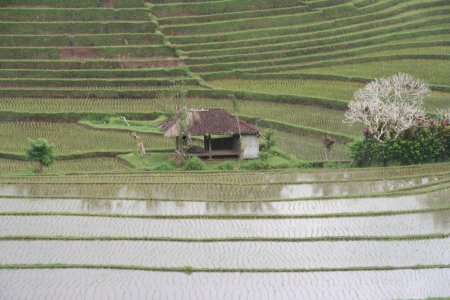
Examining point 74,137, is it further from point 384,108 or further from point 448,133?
point 448,133

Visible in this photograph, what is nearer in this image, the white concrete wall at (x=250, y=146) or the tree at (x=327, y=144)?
the tree at (x=327, y=144)

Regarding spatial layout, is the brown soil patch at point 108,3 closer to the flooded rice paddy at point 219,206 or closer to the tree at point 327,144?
the tree at point 327,144

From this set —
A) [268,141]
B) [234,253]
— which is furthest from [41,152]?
[234,253]

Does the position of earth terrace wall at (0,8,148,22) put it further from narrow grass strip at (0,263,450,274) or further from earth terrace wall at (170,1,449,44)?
narrow grass strip at (0,263,450,274)

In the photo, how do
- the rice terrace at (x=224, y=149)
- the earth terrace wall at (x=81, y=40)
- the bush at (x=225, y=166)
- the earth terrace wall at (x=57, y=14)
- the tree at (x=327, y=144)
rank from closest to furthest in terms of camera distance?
the rice terrace at (x=224, y=149), the bush at (x=225, y=166), the tree at (x=327, y=144), the earth terrace wall at (x=81, y=40), the earth terrace wall at (x=57, y=14)

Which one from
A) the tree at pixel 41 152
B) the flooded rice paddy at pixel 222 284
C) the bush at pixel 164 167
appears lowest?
the flooded rice paddy at pixel 222 284

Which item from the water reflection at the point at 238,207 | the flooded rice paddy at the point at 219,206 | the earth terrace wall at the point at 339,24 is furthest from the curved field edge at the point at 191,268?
the earth terrace wall at the point at 339,24

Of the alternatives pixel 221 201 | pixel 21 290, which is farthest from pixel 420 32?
pixel 21 290
